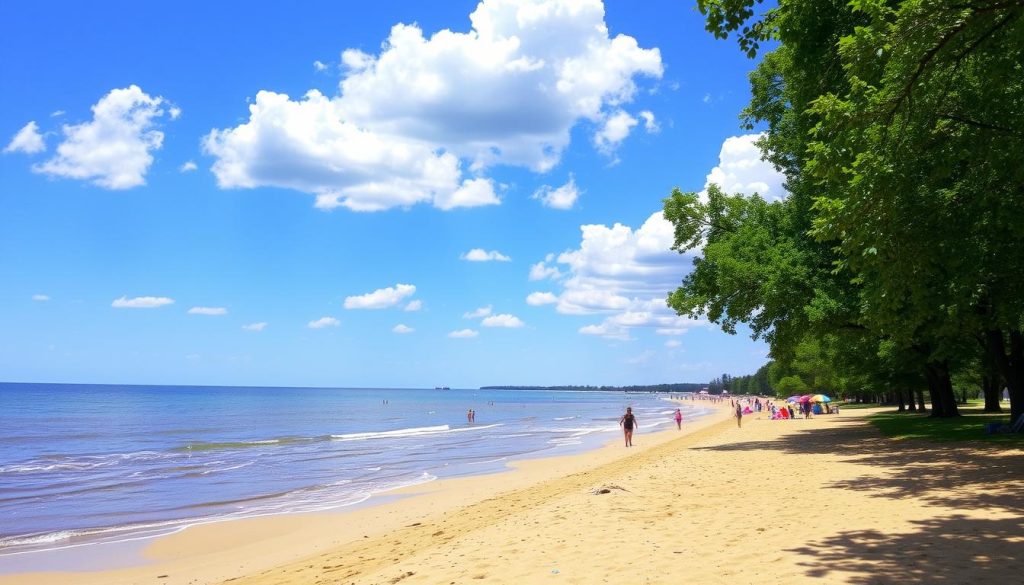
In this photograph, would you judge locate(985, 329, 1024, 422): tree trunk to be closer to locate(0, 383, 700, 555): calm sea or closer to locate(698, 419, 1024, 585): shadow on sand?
locate(698, 419, 1024, 585): shadow on sand

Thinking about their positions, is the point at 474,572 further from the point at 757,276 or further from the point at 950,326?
the point at 757,276

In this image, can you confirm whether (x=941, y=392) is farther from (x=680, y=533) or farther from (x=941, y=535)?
(x=680, y=533)

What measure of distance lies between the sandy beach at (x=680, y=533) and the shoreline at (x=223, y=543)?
6 centimetres

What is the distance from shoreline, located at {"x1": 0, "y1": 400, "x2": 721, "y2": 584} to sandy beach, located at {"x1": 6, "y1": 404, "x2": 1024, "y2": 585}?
2.5 inches

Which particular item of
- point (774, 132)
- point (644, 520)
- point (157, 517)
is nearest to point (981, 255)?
point (644, 520)

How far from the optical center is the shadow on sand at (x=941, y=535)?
21.1 feet

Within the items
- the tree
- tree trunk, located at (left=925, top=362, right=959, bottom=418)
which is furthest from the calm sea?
tree trunk, located at (left=925, top=362, right=959, bottom=418)

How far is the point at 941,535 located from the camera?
7922 millimetres

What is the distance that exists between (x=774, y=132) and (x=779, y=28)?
1158 cm

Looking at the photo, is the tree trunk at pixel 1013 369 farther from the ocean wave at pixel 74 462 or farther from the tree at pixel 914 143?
the ocean wave at pixel 74 462

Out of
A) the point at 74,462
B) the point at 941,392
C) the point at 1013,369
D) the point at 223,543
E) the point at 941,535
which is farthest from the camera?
the point at 941,392

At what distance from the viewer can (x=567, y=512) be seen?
11.7m

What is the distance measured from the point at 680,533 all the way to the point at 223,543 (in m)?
9.59

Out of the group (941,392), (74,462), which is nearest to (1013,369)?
(941,392)
